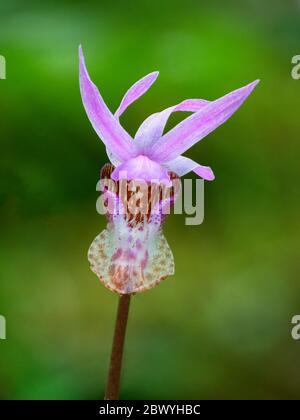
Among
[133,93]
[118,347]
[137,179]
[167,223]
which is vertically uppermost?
A: [167,223]

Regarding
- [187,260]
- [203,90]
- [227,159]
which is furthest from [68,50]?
[187,260]

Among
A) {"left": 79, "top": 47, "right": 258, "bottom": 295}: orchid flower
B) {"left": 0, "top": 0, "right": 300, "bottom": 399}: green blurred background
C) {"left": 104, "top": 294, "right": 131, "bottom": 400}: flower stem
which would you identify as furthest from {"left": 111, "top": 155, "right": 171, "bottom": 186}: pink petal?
{"left": 0, "top": 0, "right": 300, "bottom": 399}: green blurred background

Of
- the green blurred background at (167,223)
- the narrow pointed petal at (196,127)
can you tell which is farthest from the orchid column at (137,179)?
the green blurred background at (167,223)

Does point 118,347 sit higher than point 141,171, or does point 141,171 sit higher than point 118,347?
point 141,171

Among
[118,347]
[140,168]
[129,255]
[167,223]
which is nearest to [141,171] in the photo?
[140,168]

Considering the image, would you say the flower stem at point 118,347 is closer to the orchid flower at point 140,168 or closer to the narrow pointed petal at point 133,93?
the orchid flower at point 140,168

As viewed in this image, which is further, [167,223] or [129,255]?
[167,223]

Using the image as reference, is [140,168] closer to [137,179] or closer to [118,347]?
[137,179]
